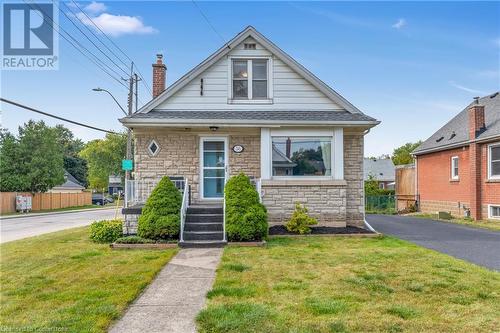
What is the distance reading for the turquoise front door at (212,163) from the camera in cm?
1134

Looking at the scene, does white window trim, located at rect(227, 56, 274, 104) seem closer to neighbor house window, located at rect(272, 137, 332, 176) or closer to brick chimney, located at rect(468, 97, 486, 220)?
neighbor house window, located at rect(272, 137, 332, 176)

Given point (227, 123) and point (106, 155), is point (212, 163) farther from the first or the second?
point (106, 155)

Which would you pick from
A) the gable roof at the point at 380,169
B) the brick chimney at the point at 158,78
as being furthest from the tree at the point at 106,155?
the brick chimney at the point at 158,78

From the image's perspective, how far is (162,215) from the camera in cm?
884

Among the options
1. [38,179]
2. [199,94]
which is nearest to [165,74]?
[199,94]

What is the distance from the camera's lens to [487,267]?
638 cm

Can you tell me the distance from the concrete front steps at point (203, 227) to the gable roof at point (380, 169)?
126 feet

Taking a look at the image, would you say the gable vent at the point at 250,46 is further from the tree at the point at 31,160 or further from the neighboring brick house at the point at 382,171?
the neighboring brick house at the point at 382,171

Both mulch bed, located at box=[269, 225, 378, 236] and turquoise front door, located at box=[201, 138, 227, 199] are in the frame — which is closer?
mulch bed, located at box=[269, 225, 378, 236]

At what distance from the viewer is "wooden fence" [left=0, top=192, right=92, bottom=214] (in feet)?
92.3

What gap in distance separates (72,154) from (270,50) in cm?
7042

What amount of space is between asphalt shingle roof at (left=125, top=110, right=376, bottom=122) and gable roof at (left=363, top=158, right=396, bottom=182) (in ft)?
117

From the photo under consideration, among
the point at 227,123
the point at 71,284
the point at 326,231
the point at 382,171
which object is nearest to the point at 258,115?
the point at 227,123

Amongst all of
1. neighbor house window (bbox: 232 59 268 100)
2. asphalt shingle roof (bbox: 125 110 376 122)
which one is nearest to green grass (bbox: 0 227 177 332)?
asphalt shingle roof (bbox: 125 110 376 122)
